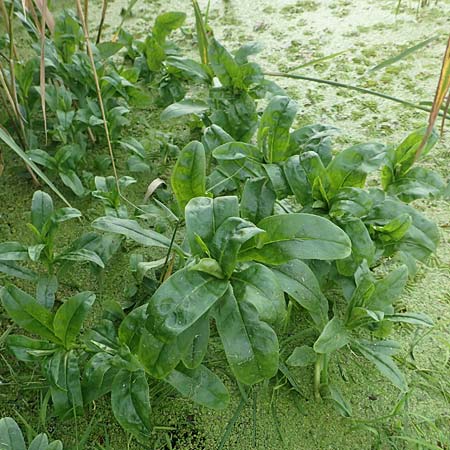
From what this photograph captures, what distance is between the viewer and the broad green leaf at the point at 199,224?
0.97 m

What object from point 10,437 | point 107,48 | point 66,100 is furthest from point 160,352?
point 107,48

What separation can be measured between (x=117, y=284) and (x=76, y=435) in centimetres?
37

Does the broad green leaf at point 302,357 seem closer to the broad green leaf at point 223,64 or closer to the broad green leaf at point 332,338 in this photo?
the broad green leaf at point 332,338

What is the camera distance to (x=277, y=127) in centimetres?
125

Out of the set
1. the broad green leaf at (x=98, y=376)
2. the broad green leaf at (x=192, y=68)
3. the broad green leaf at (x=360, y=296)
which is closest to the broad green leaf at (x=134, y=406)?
the broad green leaf at (x=98, y=376)

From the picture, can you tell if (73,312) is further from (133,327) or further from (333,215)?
(333,215)

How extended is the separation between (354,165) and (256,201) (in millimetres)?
205

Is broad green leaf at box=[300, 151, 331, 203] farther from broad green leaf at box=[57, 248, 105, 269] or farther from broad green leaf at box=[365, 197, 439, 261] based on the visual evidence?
broad green leaf at box=[57, 248, 105, 269]

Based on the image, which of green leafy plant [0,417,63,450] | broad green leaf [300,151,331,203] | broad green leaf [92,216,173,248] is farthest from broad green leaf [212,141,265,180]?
green leafy plant [0,417,63,450]

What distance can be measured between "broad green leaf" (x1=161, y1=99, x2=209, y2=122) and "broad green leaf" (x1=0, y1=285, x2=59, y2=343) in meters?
0.62

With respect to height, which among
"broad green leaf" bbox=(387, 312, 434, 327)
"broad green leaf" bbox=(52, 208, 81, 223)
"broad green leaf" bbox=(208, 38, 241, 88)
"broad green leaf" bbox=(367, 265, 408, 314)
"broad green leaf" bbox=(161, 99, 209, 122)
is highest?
"broad green leaf" bbox=(208, 38, 241, 88)

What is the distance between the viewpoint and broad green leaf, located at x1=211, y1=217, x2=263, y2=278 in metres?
0.92

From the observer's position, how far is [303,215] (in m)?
0.97

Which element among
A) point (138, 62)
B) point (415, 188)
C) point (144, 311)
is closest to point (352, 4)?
point (138, 62)
